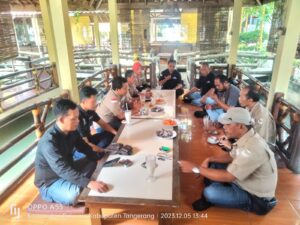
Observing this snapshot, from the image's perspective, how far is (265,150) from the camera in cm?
175

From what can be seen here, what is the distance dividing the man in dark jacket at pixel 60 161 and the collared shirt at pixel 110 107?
0.96 metres

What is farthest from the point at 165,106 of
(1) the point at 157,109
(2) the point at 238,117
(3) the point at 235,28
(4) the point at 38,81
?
(4) the point at 38,81

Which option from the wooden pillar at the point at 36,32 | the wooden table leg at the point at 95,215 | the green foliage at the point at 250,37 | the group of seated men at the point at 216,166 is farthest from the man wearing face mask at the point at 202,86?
the wooden pillar at the point at 36,32

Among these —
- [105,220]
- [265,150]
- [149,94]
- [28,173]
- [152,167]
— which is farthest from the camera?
[149,94]

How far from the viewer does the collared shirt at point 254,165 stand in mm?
1738

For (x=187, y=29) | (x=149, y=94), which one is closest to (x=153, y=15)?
(x=187, y=29)

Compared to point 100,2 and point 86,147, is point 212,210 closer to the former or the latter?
point 86,147

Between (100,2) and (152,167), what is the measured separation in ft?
27.2

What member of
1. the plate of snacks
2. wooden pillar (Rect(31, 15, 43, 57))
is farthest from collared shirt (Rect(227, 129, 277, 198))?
wooden pillar (Rect(31, 15, 43, 57))

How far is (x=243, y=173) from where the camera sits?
5.81ft

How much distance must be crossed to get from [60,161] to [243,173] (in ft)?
4.80

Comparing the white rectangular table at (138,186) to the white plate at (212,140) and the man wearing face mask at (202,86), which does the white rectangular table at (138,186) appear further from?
the man wearing face mask at (202,86)

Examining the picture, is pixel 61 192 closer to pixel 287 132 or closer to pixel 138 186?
pixel 138 186

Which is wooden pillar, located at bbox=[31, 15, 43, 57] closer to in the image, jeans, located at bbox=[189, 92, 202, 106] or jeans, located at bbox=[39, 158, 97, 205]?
jeans, located at bbox=[189, 92, 202, 106]
